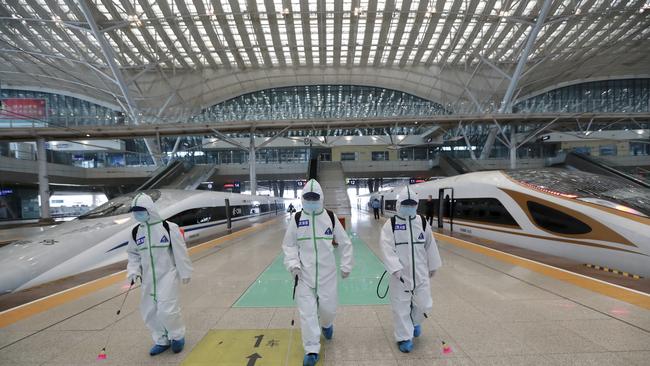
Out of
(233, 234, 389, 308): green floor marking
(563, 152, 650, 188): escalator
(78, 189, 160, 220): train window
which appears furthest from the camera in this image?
(563, 152, 650, 188): escalator

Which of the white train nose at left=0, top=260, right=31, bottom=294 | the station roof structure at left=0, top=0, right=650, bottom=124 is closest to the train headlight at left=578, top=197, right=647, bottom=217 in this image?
the white train nose at left=0, top=260, right=31, bottom=294

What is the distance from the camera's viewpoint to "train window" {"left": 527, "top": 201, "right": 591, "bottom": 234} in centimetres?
701

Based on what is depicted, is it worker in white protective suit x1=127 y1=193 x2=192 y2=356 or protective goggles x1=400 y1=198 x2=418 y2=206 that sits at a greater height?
protective goggles x1=400 y1=198 x2=418 y2=206

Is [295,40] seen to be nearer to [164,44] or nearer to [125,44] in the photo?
[164,44]

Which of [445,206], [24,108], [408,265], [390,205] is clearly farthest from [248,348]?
[24,108]

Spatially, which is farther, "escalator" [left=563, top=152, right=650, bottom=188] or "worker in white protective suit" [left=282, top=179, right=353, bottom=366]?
"escalator" [left=563, top=152, right=650, bottom=188]

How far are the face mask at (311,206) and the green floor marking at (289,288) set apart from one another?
1994 mm

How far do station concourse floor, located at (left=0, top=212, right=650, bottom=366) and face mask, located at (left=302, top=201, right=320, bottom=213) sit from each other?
1411 mm

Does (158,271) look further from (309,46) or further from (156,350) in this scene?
(309,46)

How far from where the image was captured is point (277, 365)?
3055mm

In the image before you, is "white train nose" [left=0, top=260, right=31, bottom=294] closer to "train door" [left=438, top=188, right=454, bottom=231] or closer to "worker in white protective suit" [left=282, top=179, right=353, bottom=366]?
"worker in white protective suit" [left=282, top=179, right=353, bottom=366]

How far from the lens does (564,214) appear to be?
24.1 feet

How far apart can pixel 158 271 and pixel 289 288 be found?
2.76m

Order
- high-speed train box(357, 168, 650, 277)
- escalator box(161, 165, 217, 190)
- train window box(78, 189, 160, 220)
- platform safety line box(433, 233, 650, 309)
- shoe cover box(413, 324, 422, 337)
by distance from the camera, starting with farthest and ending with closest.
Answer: escalator box(161, 165, 217, 190)
train window box(78, 189, 160, 220)
high-speed train box(357, 168, 650, 277)
platform safety line box(433, 233, 650, 309)
shoe cover box(413, 324, 422, 337)
